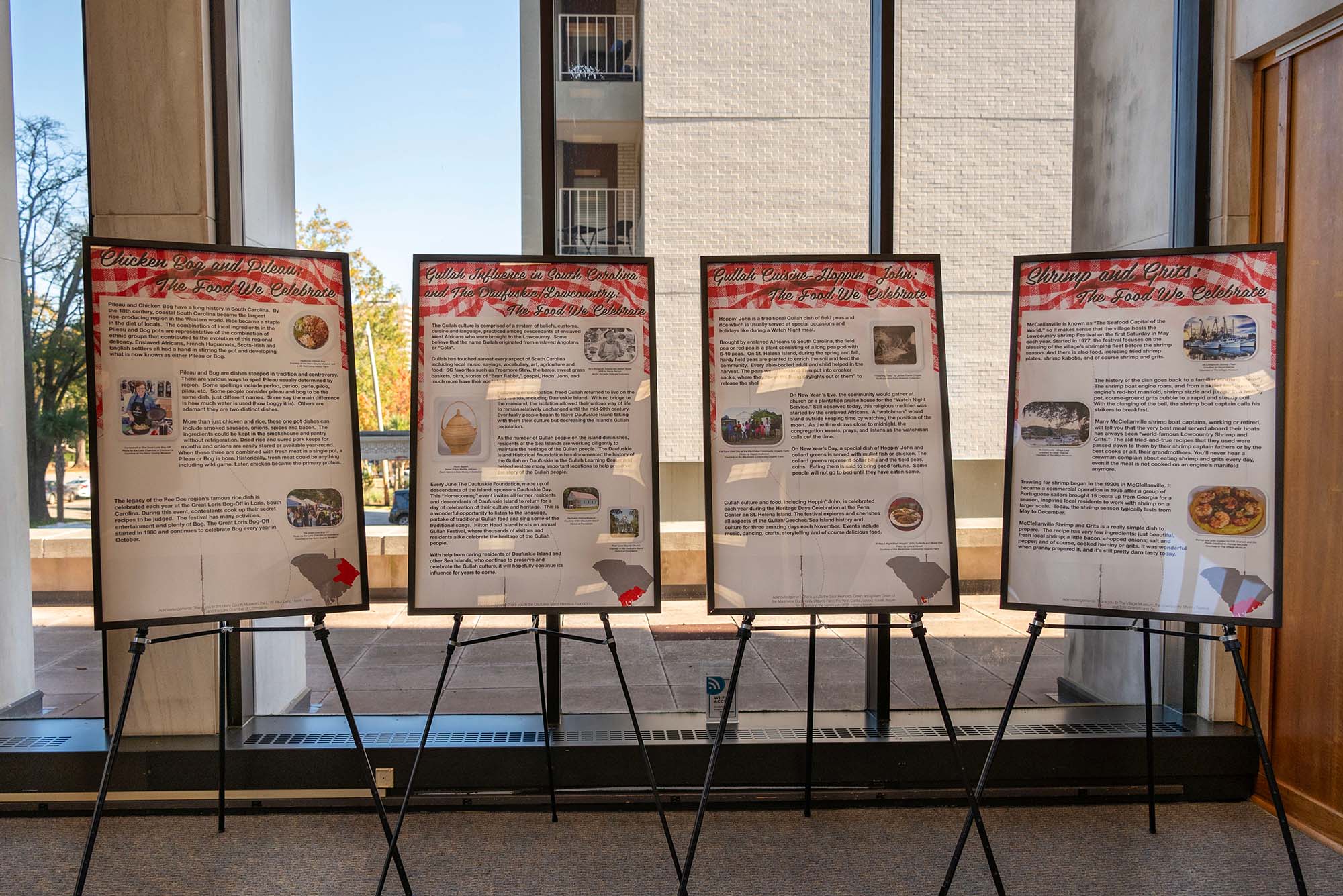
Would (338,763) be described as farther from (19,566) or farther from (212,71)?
(212,71)

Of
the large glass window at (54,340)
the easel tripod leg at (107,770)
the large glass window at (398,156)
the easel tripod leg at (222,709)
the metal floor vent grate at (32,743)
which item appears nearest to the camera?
the easel tripod leg at (107,770)

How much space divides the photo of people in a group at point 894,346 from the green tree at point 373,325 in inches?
57.2

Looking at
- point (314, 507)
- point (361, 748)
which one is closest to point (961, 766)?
point (361, 748)

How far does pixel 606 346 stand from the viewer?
2215 mm

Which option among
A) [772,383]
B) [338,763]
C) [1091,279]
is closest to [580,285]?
[772,383]

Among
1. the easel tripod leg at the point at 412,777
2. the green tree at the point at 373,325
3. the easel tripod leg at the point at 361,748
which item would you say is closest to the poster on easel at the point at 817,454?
the easel tripod leg at the point at 412,777

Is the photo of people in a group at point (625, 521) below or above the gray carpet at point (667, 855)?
above

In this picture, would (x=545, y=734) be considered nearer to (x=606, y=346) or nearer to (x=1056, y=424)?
(x=606, y=346)

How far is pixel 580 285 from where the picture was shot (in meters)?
2.22

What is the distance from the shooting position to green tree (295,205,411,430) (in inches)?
110

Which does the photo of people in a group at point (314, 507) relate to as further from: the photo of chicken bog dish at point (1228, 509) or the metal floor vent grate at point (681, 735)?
the photo of chicken bog dish at point (1228, 509)

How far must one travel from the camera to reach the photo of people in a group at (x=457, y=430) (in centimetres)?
218

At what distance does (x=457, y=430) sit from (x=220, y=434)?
573 millimetres

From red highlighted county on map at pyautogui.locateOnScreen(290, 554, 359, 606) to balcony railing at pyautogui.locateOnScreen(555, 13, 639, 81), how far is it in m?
1.79
